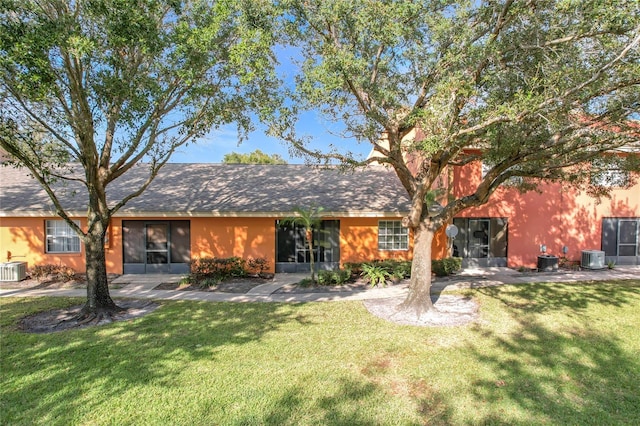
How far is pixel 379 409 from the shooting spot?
14.7ft

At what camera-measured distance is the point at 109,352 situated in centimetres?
629

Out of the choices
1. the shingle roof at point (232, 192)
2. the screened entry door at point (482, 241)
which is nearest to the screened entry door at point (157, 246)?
the shingle roof at point (232, 192)

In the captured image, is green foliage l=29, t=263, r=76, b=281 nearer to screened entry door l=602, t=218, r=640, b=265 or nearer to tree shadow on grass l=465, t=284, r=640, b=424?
tree shadow on grass l=465, t=284, r=640, b=424

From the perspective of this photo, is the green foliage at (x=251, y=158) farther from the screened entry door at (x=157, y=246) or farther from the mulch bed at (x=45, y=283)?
the mulch bed at (x=45, y=283)

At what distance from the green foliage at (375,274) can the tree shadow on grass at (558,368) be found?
14.2ft

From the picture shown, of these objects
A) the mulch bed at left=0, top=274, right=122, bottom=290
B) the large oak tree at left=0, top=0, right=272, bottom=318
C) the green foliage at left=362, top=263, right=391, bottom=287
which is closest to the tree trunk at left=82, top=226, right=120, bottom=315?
the large oak tree at left=0, top=0, right=272, bottom=318

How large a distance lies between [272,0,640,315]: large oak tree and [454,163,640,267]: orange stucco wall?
6941mm

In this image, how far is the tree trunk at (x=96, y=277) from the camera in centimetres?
840

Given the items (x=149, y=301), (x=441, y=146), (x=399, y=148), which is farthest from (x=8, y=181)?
(x=441, y=146)

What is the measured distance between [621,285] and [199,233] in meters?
16.0

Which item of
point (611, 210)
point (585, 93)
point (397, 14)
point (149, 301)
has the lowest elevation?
point (149, 301)

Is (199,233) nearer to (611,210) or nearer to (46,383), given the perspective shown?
(46,383)

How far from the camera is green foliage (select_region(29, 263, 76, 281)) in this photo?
12.7m

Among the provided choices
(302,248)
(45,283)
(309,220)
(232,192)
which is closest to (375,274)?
(309,220)
